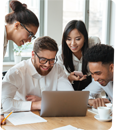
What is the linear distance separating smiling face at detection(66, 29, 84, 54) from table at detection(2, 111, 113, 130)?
114cm

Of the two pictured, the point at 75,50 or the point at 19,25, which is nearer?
the point at 19,25

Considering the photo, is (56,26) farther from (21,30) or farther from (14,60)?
(21,30)

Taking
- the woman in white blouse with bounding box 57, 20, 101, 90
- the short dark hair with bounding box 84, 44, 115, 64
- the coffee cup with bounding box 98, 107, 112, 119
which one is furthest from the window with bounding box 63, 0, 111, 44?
the coffee cup with bounding box 98, 107, 112, 119

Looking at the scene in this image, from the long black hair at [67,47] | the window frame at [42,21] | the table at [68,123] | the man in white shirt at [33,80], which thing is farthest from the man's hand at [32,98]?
the window frame at [42,21]

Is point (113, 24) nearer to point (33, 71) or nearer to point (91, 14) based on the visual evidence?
point (91, 14)

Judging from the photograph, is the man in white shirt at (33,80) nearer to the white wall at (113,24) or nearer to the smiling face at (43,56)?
the smiling face at (43,56)

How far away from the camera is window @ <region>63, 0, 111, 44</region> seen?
463 cm

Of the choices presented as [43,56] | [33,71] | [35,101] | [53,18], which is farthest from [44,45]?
[53,18]

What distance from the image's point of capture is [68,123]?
1.36m

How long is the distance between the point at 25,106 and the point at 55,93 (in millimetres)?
312

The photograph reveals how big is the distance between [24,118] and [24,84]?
1.51ft

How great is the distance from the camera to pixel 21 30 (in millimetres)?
1656

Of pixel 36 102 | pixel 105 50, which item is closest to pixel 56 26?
pixel 105 50

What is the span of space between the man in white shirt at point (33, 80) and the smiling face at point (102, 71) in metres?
0.30
